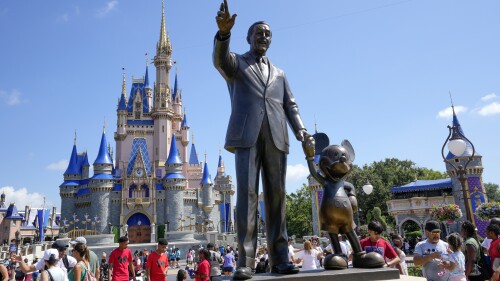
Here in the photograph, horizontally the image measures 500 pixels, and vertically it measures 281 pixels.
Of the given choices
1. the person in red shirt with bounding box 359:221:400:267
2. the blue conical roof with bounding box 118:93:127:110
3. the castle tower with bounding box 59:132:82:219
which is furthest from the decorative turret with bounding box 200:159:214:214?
the person in red shirt with bounding box 359:221:400:267

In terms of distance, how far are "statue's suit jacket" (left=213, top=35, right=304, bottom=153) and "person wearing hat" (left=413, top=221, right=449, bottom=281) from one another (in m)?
1.99

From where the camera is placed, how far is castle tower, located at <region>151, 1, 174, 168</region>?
54875mm

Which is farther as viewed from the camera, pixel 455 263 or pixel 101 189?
pixel 101 189

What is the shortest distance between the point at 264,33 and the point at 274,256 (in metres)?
2.53

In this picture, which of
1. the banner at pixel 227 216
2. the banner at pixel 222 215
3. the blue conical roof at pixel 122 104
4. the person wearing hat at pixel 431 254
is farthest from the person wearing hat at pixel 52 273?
the blue conical roof at pixel 122 104

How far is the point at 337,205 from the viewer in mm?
3996

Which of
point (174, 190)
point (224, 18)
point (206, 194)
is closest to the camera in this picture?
point (224, 18)

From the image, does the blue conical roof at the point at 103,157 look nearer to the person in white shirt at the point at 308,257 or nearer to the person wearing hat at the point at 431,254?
the person in white shirt at the point at 308,257

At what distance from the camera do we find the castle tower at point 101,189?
46625 millimetres

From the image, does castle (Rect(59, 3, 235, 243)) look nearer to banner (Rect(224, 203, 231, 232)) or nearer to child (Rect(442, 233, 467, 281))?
banner (Rect(224, 203, 231, 232))

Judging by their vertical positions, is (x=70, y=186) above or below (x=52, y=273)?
above

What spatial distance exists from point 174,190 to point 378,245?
44.8 meters

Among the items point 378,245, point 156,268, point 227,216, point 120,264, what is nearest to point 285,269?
point 378,245

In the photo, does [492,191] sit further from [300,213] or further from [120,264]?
[120,264]
